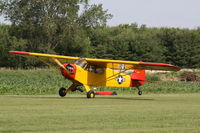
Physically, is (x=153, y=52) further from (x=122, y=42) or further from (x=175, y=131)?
(x=175, y=131)

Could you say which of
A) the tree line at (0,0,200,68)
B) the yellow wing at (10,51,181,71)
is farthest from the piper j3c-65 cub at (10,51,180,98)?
the tree line at (0,0,200,68)

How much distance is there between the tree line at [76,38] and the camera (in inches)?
2640

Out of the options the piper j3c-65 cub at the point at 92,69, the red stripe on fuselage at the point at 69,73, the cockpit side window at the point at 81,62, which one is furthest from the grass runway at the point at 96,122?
the cockpit side window at the point at 81,62

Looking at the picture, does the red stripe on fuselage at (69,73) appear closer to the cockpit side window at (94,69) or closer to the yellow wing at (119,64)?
the yellow wing at (119,64)

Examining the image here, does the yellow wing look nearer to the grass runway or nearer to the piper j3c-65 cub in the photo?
the piper j3c-65 cub

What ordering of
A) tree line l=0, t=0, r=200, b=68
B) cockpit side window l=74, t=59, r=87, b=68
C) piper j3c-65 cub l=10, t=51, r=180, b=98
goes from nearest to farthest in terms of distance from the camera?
piper j3c-65 cub l=10, t=51, r=180, b=98
cockpit side window l=74, t=59, r=87, b=68
tree line l=0, t=0, r=200, b=68

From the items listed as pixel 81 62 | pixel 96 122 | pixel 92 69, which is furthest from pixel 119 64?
pixel 96 122

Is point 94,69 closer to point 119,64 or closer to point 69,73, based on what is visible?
point 119,64

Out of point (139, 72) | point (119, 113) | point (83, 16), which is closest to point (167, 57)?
point (83, 16)

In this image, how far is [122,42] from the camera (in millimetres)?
71750

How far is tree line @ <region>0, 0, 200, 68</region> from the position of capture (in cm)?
6706

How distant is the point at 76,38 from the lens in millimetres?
67688

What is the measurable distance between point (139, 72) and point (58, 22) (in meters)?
37.9

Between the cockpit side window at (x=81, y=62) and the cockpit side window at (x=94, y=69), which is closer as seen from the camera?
the cockpit side window at (x=81, y=62)
